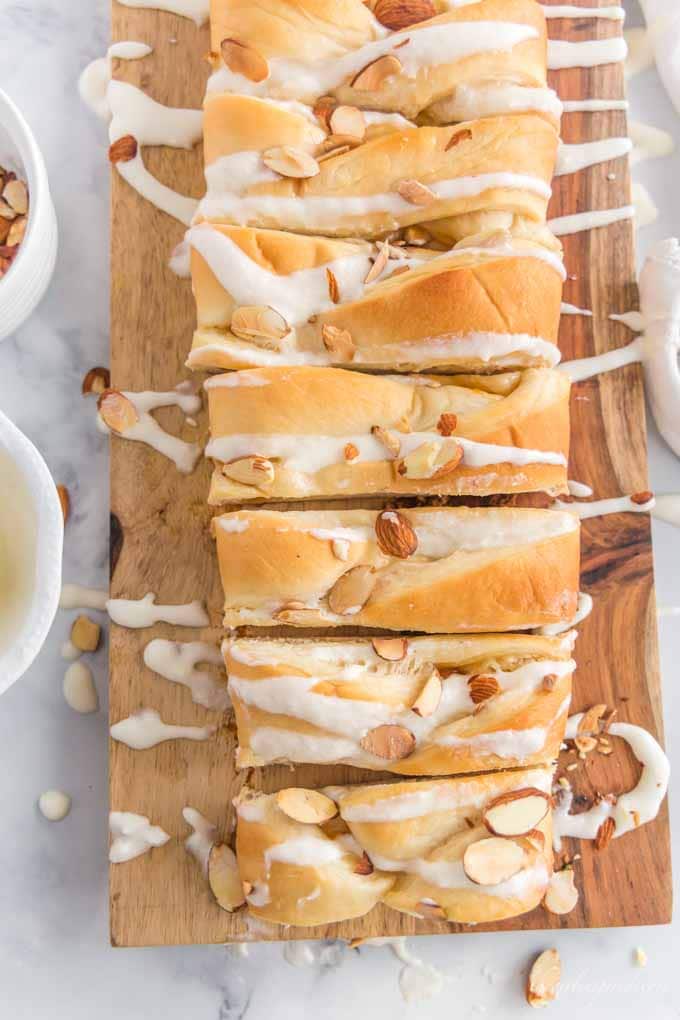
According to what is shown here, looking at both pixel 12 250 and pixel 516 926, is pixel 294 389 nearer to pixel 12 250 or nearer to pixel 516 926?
pixel 12 250

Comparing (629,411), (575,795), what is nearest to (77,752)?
(575,795)

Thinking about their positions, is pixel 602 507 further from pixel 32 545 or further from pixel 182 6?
pixel 182 6

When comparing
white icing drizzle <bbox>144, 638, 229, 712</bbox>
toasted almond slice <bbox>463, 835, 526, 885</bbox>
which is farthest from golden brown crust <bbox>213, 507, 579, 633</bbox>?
toasted almond slice <bbox>463, 835, 526, 885</bbox>

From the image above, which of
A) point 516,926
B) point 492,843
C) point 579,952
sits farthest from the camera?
point 579,952

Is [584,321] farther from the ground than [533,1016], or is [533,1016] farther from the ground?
[584,321]

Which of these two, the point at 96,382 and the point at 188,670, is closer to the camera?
the point at 188,670

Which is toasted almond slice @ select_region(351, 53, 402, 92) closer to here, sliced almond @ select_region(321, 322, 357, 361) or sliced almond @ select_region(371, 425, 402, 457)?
sliced almond @ select_region(321, 322, 357, 361)

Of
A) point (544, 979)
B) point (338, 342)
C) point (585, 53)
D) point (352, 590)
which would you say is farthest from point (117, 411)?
point (544, 979)
